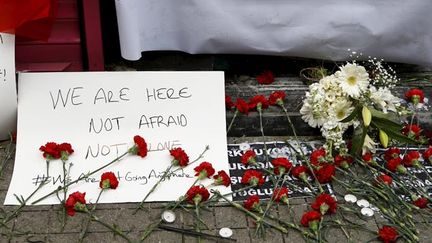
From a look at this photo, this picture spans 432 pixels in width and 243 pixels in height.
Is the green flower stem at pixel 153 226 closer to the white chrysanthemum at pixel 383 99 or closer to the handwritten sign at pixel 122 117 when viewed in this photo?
the handwritten sign at pixel 122 117

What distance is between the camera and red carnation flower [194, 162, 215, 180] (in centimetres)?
219

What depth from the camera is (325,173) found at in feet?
7.32

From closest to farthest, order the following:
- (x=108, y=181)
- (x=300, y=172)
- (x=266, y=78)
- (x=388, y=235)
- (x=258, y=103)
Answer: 1. (x=388, y=235)
2. (x=108, y=181)
3. (x=300, y=172)
4. (x=258, y=103)
5. (x=266, y=78)

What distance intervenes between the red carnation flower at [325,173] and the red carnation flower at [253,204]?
26 cm

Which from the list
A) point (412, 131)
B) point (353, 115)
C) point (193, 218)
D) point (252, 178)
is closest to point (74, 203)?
point (193, 218)

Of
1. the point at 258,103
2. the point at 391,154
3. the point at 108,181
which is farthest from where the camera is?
the point at 258,103

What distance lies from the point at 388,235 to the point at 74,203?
100cm

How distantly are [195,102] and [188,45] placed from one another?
0.23 metres

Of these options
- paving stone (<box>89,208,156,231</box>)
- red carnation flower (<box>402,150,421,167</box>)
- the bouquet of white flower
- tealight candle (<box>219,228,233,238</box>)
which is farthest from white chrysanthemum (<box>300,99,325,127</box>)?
paving stone (<box>89,208,156,231</box>)

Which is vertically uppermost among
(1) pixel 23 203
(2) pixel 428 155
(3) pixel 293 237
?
(2) pixel 428 155

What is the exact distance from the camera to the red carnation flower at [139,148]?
7.39 ft

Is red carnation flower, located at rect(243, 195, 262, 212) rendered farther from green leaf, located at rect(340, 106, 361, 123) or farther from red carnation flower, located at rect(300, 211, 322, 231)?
green leaf, located at rect(340, 106, 361, 123)

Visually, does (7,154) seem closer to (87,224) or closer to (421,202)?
(87,224)

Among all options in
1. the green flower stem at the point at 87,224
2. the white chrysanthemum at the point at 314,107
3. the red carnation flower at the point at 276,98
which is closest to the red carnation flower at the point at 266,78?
the red carnation flower at the point at 276,98
